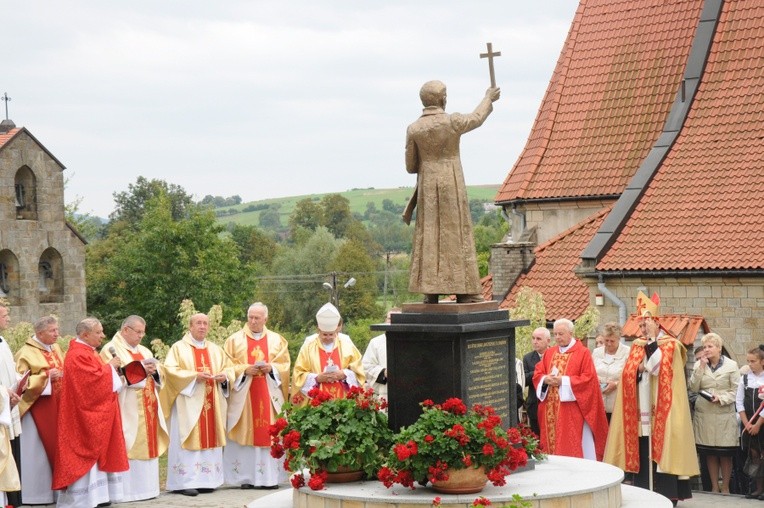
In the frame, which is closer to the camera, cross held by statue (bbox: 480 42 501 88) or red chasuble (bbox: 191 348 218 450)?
cross held by statue (bbox: 480 42 501 88)

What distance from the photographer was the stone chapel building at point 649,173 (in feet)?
74.6

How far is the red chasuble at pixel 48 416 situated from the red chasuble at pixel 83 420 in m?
0.29

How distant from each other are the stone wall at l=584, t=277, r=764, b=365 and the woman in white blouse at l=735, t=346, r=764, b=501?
8.39 meters

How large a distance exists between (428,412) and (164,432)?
4730mm

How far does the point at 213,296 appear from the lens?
62062 mm

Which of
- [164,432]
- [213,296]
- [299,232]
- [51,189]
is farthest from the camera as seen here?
[299,232]

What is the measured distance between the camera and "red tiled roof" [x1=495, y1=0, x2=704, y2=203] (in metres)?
27.9

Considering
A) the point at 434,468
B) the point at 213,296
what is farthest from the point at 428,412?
the point at 213,296

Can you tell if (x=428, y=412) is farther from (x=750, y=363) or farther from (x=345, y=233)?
(x=345, y=233)

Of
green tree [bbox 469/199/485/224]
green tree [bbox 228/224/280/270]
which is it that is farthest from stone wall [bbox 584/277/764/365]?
green tree [bbox 469/199/485/224]

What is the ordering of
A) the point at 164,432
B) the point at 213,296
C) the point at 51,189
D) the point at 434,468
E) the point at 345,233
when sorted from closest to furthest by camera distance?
the point at 434,468, the point at 164,432, the point at 51,189, the point at 213,296, the point at 345,233

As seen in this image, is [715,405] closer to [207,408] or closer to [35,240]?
[207,408]

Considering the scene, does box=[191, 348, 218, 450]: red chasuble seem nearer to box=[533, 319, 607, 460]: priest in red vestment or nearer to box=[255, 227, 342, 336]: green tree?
box=[533, 319, 607, 460]: priest in red vestment

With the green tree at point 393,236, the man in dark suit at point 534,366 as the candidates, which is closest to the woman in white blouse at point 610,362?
the man in dark suit at point 534,366
